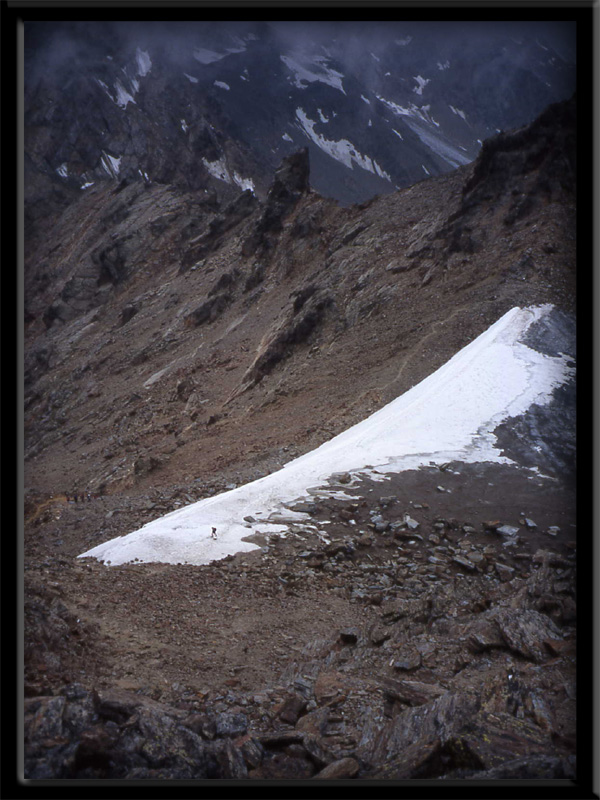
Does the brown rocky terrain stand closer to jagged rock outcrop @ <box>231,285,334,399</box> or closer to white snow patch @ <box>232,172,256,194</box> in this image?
jagged rock outcrop @ <box>231,285,334,399</box>

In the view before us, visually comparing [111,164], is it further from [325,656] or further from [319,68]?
[325,656]

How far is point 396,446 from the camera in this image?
12641mm

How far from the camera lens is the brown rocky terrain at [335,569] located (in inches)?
163

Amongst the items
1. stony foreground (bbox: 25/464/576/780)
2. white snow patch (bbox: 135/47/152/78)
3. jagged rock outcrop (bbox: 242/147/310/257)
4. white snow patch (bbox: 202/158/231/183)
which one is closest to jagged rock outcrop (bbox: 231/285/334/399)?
white snow patch (bbox: 135/47/152/78)

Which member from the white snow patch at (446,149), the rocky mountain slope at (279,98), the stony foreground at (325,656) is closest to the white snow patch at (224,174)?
the rocky mountain slope at (279,98)

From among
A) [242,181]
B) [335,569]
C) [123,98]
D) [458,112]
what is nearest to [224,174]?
[242,181]

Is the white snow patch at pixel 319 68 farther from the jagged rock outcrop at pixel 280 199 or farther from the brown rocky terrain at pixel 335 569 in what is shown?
the jagged rock outcrop at pixel 280 199

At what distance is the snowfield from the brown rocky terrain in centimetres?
58

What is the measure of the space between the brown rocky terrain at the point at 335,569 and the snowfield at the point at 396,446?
1.90 ft

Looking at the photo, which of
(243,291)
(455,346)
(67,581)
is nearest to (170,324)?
(243,291)

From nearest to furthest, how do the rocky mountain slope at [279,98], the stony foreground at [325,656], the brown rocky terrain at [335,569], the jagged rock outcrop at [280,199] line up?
the stony foreground at [325,656]
the brown rocky terrain at [335,569]
the rocky mountain slope at [279,98]
the jagged rock outcrop at [280,199]

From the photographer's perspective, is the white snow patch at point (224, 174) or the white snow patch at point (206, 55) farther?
the white snow patch at point (224, 174)

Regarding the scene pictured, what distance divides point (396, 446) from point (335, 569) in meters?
4.34
